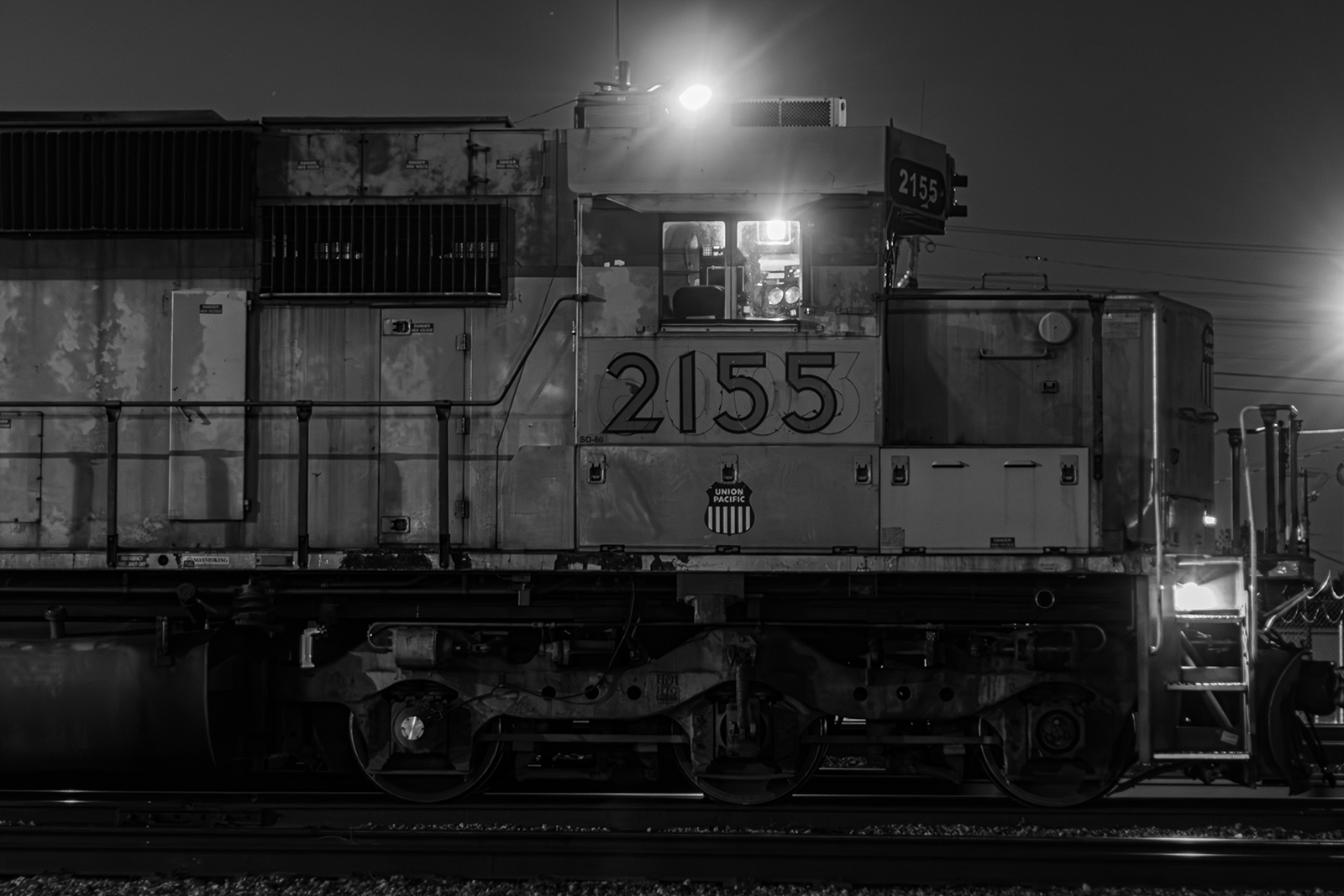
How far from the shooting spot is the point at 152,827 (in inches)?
280

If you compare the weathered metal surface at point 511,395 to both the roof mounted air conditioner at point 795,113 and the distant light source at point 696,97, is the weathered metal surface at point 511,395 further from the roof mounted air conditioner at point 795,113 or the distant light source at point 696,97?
the roof mounted air conditioner at point 795,113

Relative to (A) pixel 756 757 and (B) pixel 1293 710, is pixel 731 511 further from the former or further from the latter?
(B) pixel 1293 710

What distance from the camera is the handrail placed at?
727cm

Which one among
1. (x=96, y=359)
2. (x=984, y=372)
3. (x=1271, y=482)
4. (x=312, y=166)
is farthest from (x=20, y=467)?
(x=1271, y=482)

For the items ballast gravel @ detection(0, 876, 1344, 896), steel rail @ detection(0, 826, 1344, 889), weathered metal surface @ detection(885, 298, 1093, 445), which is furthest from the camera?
weathered metal surface @ detection(885, 298, 1093, 445)

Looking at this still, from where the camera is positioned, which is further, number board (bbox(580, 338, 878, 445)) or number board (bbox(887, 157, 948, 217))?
number board (bbox(887, 157, 948, 217))

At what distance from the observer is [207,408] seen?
774 cm

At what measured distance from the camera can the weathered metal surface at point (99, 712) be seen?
717cm

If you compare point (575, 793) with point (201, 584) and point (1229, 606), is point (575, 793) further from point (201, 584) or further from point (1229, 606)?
point (1229, 606)

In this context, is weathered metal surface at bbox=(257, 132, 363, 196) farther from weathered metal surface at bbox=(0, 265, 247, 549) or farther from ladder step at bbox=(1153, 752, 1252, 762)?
ladder step at bbox=(1153, 752, 1252, 762)

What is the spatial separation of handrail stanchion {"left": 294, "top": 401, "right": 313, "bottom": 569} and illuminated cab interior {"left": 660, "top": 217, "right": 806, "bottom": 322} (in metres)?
2.34

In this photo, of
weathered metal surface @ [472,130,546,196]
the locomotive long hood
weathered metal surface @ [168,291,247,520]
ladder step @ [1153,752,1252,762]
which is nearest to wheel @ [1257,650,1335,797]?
ladder step @ [1153,752,1252,762]

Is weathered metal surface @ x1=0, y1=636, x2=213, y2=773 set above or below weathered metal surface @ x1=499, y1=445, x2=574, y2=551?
below

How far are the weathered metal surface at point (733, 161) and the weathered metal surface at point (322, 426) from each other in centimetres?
192
